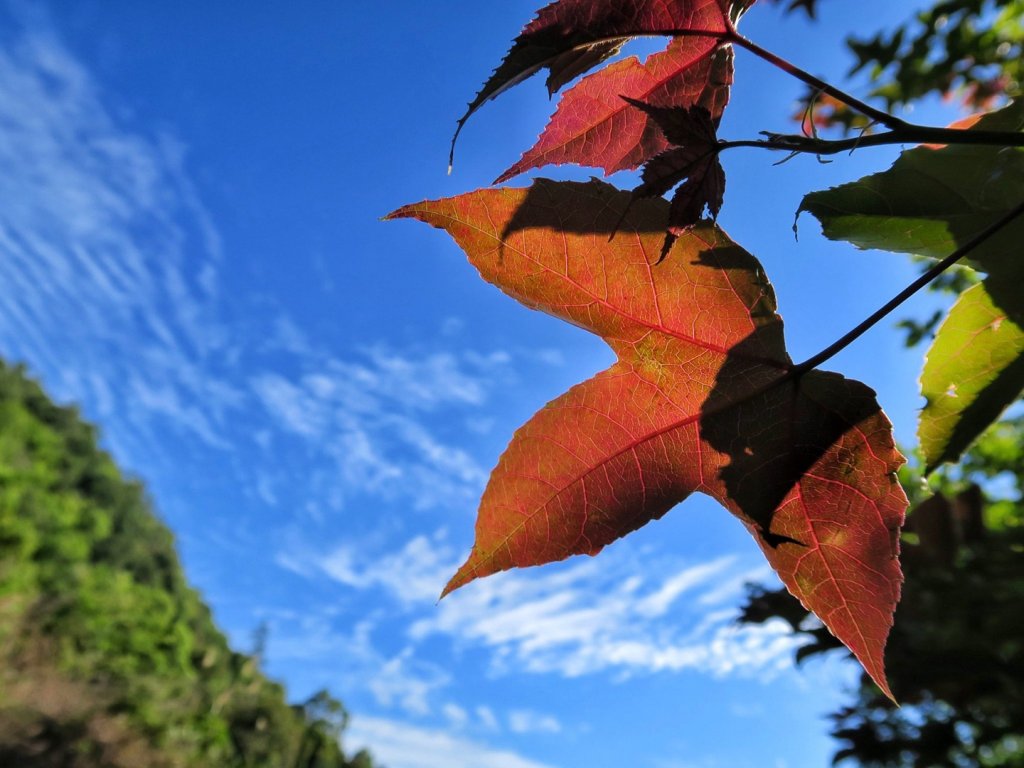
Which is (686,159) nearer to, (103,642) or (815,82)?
(815,82)

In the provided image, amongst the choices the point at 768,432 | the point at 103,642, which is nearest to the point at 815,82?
A: the point at 768,432

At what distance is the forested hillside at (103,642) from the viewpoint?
385 inches

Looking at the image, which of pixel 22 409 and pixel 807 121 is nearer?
pixel 807 121

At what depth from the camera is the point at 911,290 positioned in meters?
0.41

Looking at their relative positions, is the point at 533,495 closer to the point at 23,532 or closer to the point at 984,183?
the point at 984,183

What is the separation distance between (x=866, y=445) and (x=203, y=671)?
1878cm

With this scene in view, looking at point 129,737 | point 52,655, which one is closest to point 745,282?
point 129,737

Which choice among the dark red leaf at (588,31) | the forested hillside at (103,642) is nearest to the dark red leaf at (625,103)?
the dark red leaf at (588,31)

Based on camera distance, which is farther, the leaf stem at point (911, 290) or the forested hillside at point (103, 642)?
the forested hillside at point (103, 642)

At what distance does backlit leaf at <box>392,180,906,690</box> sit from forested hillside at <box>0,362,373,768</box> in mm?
11070

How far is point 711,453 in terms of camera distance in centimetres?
47

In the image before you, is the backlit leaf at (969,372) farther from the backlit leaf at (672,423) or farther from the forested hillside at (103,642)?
the forested hillside at (103,642)

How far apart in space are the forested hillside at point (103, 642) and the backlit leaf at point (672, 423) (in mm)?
11070

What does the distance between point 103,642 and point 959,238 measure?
53.8 feet
